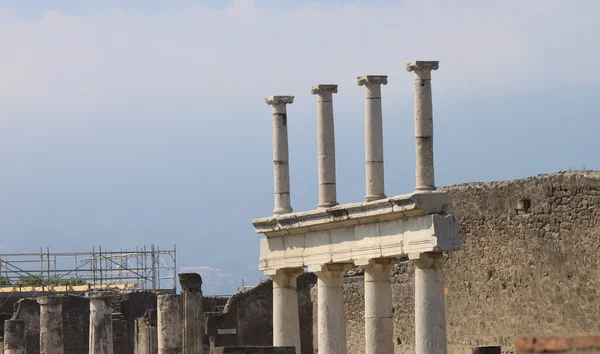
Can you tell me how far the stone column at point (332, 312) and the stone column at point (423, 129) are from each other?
10.4 feet

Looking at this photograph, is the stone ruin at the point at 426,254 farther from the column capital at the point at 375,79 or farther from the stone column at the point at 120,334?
the stone column at the point at 120,334

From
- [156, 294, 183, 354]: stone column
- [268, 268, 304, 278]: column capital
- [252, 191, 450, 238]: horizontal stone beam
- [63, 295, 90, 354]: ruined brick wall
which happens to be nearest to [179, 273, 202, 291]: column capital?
[156, 294, 183, 354]: stone column

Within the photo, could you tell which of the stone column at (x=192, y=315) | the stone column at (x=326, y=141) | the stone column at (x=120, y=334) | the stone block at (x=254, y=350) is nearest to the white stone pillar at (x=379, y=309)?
the stone column at (x=326, y=141)

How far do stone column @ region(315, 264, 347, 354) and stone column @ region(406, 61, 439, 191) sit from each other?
3.17 metres

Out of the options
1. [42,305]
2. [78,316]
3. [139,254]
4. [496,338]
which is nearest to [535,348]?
[496,338]

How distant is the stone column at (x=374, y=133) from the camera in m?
23.1

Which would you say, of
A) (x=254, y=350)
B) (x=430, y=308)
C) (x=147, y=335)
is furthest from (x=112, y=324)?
(x=430, y=308)

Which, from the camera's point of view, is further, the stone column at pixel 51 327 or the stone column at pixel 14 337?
the stone column at pixel 14 337

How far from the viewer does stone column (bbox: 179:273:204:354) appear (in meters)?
28.3

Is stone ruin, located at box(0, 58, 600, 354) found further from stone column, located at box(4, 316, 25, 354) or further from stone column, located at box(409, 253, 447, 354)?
stone column, located at box(4, 316, 25, 354)

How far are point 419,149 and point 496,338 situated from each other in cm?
550

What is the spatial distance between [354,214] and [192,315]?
6485mm

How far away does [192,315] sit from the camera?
2828cm

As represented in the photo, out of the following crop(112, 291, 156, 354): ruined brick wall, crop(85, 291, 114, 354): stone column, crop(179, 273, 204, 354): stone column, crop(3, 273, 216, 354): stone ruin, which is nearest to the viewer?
crop(179, 273, 204, 354): stone column
